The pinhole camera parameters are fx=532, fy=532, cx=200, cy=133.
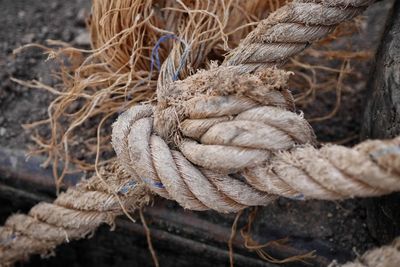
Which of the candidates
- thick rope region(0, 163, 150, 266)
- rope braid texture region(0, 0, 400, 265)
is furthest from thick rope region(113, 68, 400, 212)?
thick rope region(0, 163, 150, 266)

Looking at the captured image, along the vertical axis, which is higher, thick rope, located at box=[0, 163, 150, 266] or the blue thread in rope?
the blue thread in rope

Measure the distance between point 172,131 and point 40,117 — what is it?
54cm

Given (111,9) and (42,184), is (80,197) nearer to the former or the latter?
(42,184)

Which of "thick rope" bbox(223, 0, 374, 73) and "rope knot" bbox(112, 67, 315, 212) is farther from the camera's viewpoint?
"thick rope" bbox(223, 0, 374, 73)

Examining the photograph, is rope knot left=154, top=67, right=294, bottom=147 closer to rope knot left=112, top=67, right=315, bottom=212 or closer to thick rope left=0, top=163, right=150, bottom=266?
rope knot left=112, top=67, right=315, bottom=212

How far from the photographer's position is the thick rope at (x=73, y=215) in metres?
0.88

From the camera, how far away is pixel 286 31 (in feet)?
2.65

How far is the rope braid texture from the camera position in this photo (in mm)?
637

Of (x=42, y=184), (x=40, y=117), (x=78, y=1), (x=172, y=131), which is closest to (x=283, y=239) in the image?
(x=172, y=131)

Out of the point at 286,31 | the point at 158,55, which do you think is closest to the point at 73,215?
the point at 158,55

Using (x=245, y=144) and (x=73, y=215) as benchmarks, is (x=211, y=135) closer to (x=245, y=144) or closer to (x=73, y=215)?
(x=245, y=144)

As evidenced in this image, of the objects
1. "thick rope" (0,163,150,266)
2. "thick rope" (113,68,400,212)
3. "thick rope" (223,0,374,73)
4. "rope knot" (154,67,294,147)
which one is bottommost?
"thick rope" (0,163,150,266)

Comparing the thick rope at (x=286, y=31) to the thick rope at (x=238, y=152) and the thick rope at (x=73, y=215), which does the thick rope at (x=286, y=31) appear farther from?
the thick rope at (x=73, y=215)

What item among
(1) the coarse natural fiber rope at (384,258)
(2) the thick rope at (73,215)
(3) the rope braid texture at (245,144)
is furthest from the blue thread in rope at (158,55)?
(1) the coarse natural fiber rope at (384,258)
